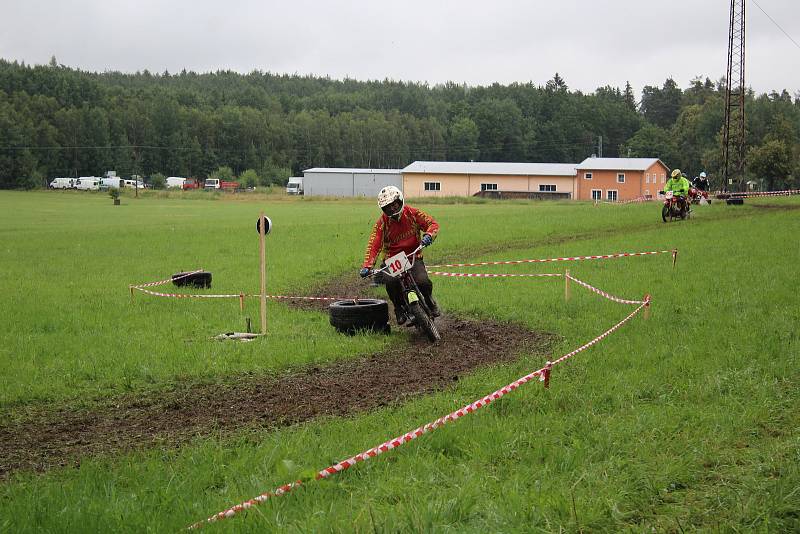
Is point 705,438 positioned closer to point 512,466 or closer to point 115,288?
point 512,466

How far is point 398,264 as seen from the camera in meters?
12.4

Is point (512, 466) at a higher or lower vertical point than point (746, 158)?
lower

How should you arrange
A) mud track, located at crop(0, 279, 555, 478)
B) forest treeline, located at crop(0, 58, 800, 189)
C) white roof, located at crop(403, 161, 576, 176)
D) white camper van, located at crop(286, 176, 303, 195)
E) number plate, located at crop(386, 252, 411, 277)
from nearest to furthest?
mud track, located at crop(0, 279, 555, 478), number plate, located at crop(386, 252, 411, 277), white roof, located at crop(403, 161, 576, 176), white camper van, located at crop(286, 176, 303, 195), forest treeline, located at crop(0, 58, 800, 189)

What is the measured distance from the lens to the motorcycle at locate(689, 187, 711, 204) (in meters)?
41.6

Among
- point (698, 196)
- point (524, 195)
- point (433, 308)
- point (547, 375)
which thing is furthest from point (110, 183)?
point (547, 375)

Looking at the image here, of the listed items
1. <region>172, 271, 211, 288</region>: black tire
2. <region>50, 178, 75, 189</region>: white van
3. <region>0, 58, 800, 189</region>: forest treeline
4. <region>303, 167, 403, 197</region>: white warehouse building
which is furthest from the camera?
<region>0, 58, 800, 189</region>: forest treeline

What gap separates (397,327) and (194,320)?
347cm

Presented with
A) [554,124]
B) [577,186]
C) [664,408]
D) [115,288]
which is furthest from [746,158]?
[664,408]

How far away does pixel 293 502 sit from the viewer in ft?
18.2

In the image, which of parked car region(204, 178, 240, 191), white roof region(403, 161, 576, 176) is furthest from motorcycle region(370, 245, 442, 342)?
parked car region(204, 178, 240, 191)

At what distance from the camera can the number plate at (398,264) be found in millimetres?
12328

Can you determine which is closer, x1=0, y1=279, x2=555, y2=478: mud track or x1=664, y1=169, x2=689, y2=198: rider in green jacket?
x1=0, y1=279, x2=555, y2=478: mud track

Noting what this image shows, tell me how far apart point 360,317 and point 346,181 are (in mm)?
103178

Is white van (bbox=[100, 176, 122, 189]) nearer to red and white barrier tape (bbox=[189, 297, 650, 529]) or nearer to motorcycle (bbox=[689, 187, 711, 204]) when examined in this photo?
motorcycle (bbox=[689, 187, 711, 204])
